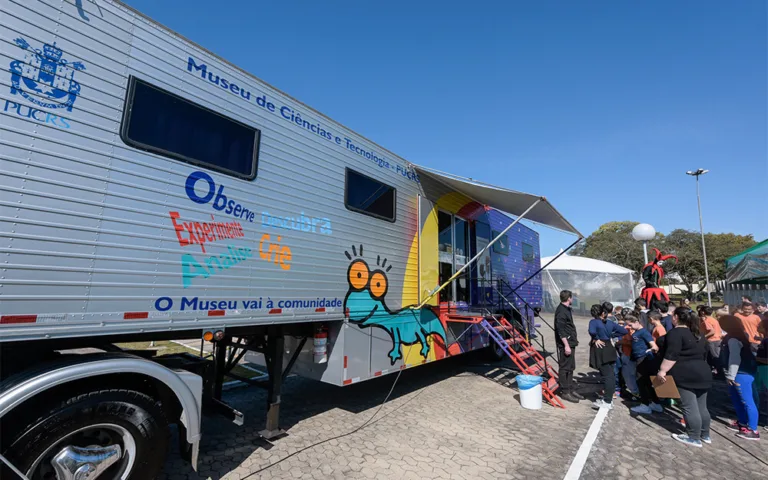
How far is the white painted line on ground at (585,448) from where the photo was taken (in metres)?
3.76

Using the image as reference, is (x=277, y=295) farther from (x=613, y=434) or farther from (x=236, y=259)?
(x=613, y=434)

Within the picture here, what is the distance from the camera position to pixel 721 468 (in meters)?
3.98

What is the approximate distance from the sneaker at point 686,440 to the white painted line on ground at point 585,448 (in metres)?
0.81

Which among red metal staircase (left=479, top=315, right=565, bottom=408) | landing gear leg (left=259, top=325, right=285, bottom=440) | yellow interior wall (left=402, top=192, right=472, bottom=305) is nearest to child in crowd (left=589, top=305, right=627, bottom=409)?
red metal staircase (left=479, top=315, right=565, bottom=408)

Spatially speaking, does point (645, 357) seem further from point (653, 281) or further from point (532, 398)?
point (653, 281)

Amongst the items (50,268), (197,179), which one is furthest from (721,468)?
(50,268)

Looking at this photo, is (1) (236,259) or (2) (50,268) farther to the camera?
(1) (236,259)

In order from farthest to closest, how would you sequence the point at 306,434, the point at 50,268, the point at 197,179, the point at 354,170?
the point at 354,170
the point at 306,434
the point at 197,179
the point at 50,268

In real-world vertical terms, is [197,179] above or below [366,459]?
above

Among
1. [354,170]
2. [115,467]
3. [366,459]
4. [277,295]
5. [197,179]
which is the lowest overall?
[366,459]

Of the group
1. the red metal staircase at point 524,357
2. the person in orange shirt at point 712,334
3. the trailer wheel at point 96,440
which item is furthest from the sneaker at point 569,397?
the trailer wheel at point 96,440

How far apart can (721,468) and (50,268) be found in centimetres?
623

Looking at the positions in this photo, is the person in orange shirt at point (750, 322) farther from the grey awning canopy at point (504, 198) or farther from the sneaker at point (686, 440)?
the grey awning canopy at point (504, 198)

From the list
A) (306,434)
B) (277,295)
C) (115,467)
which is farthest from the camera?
(306,434)
